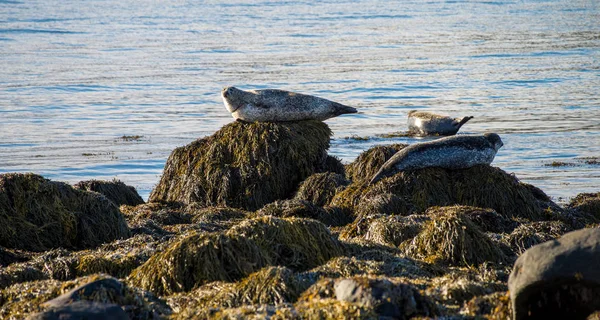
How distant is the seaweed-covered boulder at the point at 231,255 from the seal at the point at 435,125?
35.5 feet

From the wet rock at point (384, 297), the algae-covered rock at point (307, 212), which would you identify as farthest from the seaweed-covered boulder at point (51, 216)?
the wet rock at point (384, 297)

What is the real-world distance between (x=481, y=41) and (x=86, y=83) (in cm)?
1674

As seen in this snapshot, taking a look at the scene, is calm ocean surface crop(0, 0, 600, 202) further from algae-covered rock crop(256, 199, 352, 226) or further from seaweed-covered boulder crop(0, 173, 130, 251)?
seaweed-covered boulder crop(0, 173, 130, 251)

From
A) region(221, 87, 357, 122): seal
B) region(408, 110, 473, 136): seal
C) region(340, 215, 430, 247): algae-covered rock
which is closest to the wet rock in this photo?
region(340, 215, 430, 247): algae-covered rock

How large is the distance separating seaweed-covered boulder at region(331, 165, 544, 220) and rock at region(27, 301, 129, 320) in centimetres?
489

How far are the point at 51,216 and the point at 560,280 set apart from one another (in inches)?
191

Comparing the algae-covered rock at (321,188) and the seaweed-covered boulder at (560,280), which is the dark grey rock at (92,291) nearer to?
the seaweed-covered boulder at (560,280)

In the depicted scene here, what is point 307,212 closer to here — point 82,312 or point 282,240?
point 282,240

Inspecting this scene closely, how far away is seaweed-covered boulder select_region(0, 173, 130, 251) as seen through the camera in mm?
7254

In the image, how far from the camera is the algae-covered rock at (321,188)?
9.01 m

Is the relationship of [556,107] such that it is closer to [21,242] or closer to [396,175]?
[396,175]

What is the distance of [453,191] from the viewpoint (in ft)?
28.6

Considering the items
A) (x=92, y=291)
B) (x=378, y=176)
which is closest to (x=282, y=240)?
(x=92, y=291)

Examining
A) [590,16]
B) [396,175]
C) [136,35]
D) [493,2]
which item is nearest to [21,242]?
[396,175]
